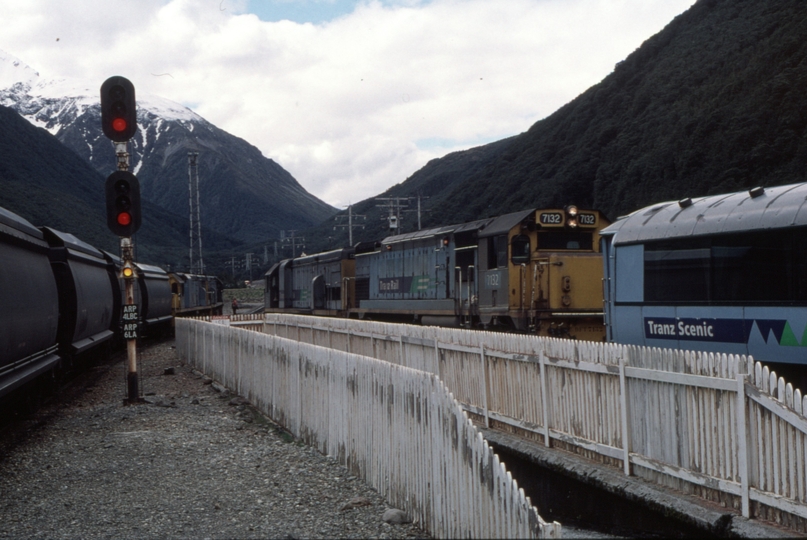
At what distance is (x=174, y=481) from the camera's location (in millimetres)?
9273

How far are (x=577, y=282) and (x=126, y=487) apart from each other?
39.7 feet

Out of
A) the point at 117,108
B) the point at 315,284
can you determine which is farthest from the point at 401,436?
the point at 315,284

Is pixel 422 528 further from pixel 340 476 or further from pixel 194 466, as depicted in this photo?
pixel 194 466

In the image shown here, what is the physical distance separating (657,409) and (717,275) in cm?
426

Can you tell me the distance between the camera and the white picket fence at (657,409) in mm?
6902

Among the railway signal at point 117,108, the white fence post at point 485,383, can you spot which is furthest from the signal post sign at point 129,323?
the white fence post at point 485,383

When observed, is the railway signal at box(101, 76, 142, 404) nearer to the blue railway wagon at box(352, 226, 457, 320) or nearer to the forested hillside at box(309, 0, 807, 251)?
the blue railway wagon at box(352, 226, 457, 320)

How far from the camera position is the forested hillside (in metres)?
71.1

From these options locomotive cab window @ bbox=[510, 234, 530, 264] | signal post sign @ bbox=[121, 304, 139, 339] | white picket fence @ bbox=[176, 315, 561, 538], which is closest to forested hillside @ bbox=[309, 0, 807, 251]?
locomotive cab window @ bbox=[510, 234, 530, 264]

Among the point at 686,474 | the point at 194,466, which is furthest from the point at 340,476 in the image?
the point at 686,474

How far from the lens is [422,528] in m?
7.16

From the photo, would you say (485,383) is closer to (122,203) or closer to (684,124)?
(122,203)

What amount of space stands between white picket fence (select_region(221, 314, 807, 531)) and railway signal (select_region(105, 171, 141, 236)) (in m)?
6.68

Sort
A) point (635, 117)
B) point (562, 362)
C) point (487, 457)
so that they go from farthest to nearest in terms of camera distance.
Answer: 1. point (635, 117)
2. point (562, 362)
3. point (487, 457)
